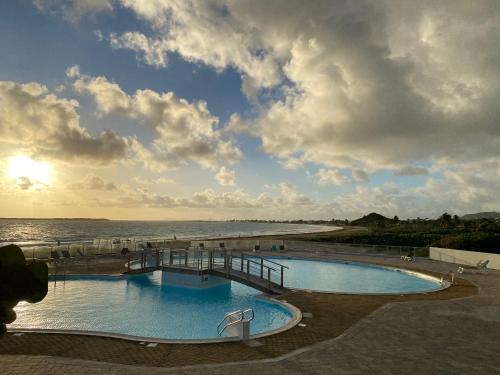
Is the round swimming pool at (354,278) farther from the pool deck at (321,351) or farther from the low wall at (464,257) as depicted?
the pool deck at (321,351)

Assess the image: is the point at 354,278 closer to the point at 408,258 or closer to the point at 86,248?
the point at 408,258

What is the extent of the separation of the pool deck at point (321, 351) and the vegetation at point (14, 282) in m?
6.53

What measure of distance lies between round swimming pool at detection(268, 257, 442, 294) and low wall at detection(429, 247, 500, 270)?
19.6ft

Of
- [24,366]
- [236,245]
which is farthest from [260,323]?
[236,245]

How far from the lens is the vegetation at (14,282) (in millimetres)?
2102

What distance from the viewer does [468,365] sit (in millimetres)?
8461

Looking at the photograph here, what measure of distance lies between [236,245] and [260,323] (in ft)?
72.7

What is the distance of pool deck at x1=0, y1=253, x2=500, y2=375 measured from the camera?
809 centimetres

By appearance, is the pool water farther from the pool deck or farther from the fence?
the fence

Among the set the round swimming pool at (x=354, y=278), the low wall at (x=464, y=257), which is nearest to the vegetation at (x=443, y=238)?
the low wall at (x=464, y=257)

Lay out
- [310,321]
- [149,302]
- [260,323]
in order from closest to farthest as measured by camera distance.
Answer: [310,321], [260,323], [149,302]

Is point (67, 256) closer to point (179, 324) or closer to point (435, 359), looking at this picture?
point (179, 324)

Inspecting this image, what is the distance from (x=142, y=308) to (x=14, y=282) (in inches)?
586

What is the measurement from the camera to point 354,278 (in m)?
24.2
